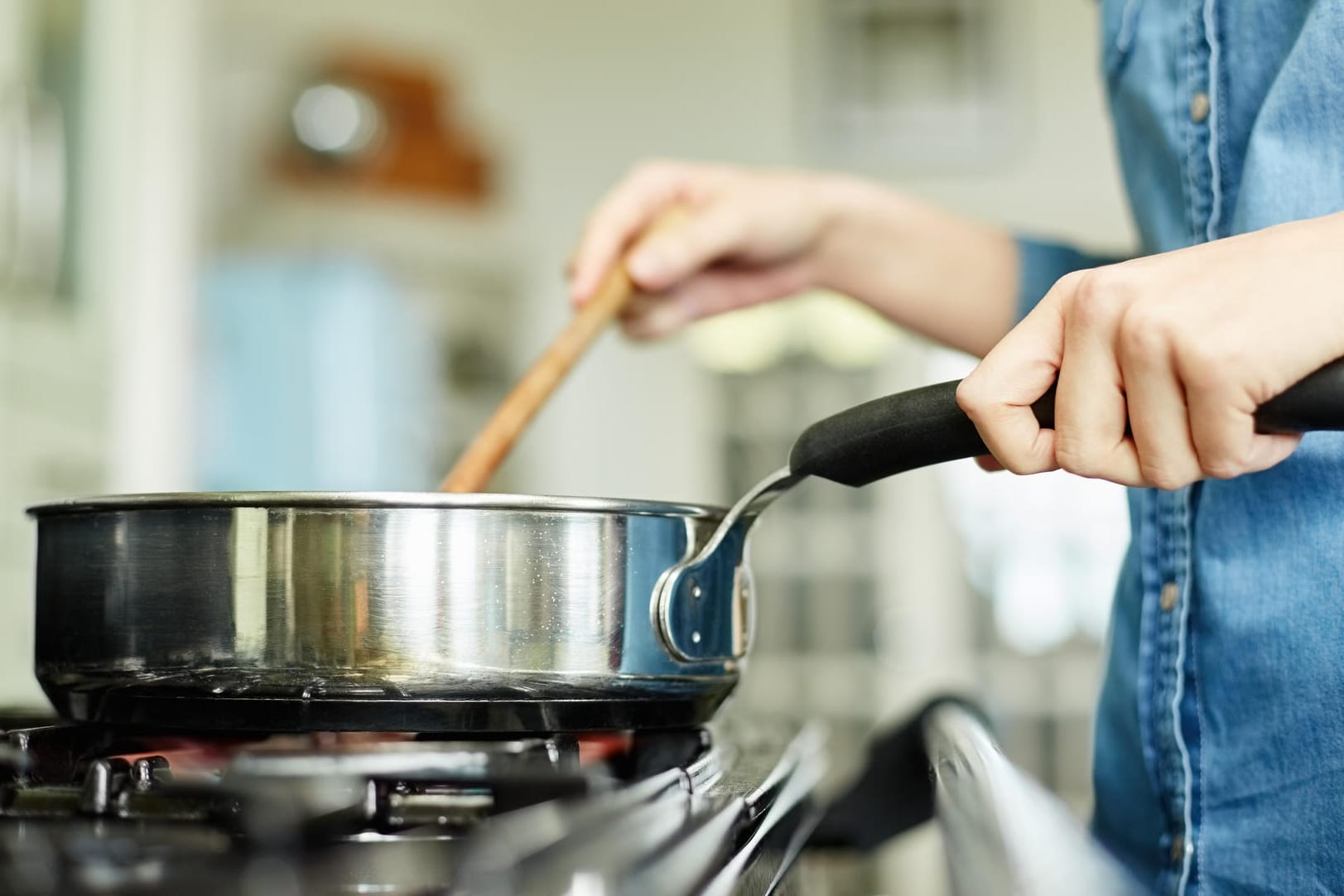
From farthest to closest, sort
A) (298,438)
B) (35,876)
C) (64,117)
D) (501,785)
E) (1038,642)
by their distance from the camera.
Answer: (1038,642), (298,438), (64,117), (501,785), (35,876)

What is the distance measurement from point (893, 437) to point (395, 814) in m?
0.22

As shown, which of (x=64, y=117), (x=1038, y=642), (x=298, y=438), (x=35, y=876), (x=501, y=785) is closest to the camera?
(x=35, y=876)

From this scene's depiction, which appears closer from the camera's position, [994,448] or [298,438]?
[994,448]

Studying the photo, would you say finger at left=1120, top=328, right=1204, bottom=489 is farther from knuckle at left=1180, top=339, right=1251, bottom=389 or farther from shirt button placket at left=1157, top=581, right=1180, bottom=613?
shirt button placket at left=1157, top=581, right=1180, bottom=613

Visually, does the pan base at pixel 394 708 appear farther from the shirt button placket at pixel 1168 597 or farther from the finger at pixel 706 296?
the finger at pixel 706 296

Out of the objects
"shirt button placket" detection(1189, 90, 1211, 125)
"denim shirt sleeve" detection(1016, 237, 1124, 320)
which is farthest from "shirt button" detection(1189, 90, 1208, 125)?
"denim shirt sleeve" detection(1016, 237, 1124, 320)

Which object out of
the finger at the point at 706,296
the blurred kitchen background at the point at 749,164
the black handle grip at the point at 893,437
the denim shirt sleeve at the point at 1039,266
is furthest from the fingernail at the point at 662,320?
the blurred kitchen background at the point at 749,164

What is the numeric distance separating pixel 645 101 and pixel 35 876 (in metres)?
3.51

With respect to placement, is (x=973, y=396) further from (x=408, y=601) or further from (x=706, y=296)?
(x=706, y=296)

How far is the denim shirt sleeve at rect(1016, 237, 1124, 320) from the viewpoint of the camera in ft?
2.41

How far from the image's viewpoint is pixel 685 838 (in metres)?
0.36

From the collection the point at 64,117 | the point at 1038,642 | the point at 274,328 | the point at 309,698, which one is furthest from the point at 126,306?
the point at 1038,642

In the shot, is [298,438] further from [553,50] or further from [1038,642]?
[1038,642]

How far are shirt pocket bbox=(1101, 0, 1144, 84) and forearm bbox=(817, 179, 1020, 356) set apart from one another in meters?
0.13
